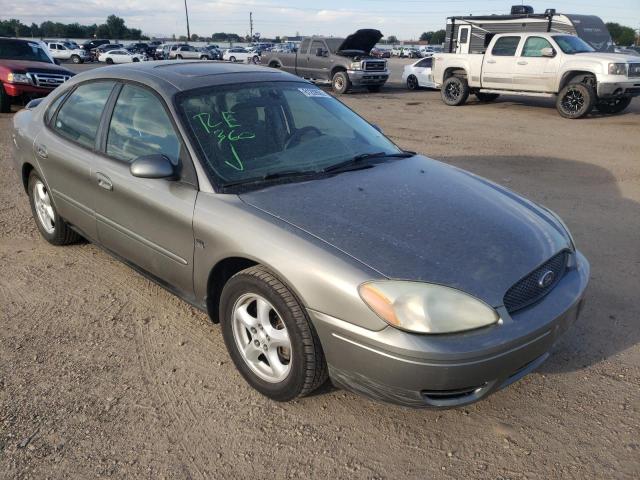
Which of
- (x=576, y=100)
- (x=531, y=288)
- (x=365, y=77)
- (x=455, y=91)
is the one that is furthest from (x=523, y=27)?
(x=531, y=288)

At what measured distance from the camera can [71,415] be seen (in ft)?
9.02

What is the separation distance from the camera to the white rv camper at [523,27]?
18609mm

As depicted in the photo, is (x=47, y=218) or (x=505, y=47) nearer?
(x=47, y=218)

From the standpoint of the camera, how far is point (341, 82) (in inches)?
766

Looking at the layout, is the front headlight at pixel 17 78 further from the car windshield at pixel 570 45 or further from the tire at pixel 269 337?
the car windshield at pixel 570 45

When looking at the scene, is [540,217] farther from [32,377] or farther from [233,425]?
[32,377]

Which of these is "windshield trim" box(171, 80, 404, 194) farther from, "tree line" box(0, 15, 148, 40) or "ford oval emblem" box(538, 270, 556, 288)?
"tree line" box(0, 15, 148, 40)

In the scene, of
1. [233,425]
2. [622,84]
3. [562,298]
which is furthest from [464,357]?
[622,84]

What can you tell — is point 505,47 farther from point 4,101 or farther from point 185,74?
point 185,74

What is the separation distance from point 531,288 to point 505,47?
1339 cm

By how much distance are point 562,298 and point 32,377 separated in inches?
112

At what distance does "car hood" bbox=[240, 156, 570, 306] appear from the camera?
246 cm

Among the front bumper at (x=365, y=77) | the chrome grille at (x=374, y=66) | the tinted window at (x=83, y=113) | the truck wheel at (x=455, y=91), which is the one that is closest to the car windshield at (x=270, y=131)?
the tinted window at (x=83, y=113)

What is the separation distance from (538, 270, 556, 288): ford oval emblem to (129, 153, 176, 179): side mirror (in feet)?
6.63
